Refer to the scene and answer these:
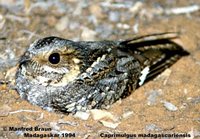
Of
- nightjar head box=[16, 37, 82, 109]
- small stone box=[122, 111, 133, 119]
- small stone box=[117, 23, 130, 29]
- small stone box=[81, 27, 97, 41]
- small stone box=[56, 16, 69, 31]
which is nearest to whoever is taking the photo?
nightjar head box=[16, 37, 82, 109]

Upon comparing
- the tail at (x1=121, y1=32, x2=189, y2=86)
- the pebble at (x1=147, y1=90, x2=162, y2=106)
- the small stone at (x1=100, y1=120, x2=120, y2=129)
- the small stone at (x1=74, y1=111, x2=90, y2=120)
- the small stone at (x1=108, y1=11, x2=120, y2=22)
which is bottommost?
the small stone at (x1=100, y1=120, x2=120, y2=129)

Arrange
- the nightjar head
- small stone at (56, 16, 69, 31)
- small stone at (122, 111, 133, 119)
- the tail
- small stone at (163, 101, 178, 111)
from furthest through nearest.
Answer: small stone at (56, 16, 69, 31) < the tail < small stone at (163, 101, 178, 111) < small stone at (122, 111, 133, 119) < the nightjar head

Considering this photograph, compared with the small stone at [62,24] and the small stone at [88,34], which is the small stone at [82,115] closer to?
the small stone at [88,34]

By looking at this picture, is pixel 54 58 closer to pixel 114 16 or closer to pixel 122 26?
pixel 122 26

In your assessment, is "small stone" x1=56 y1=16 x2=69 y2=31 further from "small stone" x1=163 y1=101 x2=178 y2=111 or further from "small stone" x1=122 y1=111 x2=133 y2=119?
"small stone" x1=163 y1=101 x2=178 y2=111

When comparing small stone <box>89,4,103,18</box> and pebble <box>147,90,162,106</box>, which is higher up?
small stone <box>89,4,103,18</box>

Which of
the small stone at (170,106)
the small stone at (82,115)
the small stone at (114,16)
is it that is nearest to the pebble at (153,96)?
the small stone at (170,106)

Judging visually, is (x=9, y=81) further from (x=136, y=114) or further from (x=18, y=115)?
(x=136, y=114)

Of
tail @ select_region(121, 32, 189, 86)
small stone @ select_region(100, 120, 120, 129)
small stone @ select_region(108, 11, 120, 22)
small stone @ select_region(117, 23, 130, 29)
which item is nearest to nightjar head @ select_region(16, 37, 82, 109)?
small stone @ select_region(100, 120, 120, 129)

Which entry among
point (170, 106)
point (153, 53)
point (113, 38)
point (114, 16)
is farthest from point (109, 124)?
point (114, 16)

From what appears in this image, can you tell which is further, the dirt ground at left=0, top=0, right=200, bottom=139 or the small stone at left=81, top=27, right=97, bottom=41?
the small stone at left=81, top=27, right=97, bottom=41

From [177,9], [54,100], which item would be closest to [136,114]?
[54,100]
